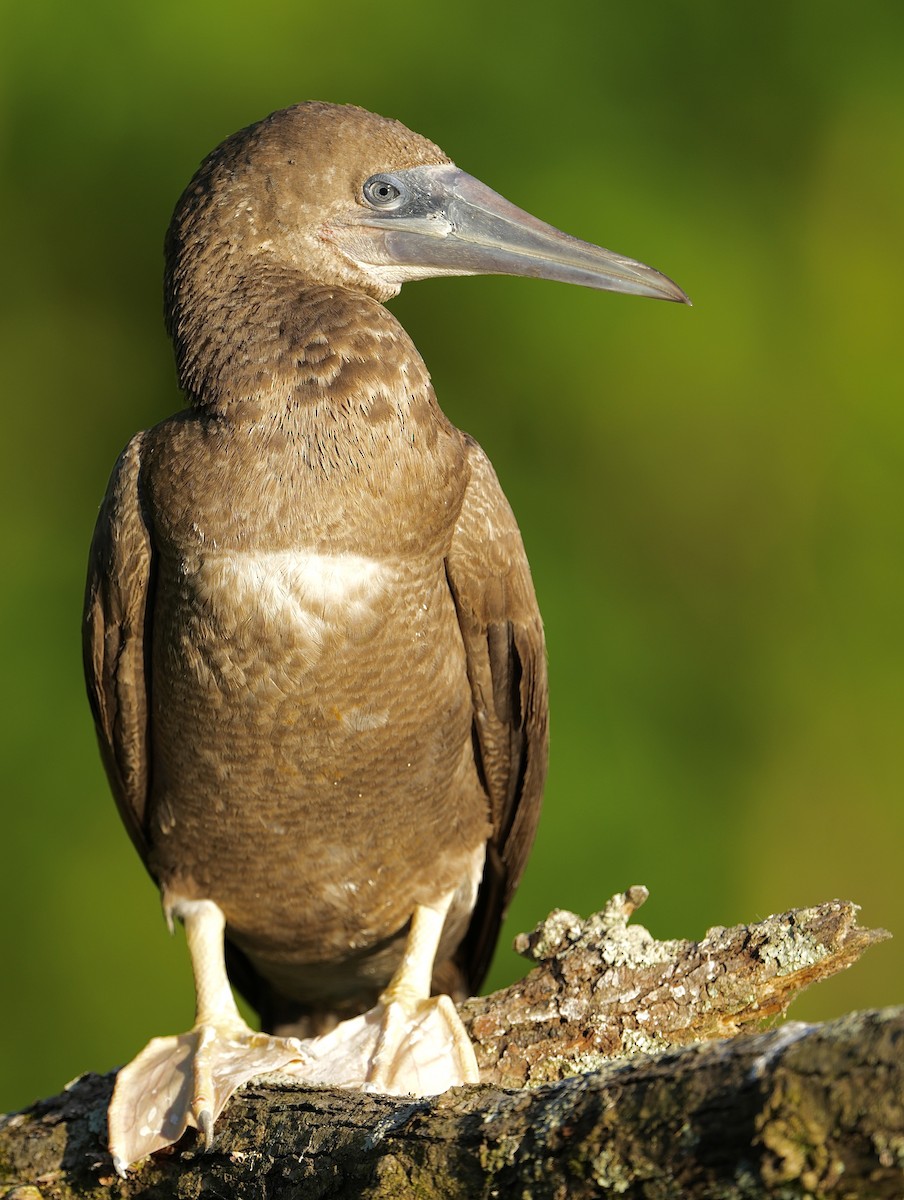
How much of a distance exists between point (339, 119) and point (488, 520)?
2.93ft

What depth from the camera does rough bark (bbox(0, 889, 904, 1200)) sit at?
59.0 inches

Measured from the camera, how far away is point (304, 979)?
3.56 m

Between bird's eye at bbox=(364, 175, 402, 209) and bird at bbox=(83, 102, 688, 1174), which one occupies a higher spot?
bird's eye at bbox=(364, 175, 402, 209)

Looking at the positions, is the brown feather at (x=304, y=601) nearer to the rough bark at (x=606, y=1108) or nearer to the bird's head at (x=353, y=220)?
the bird's head at (x=353, y=220)

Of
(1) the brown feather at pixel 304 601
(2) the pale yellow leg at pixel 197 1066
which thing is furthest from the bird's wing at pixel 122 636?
(2) the pale yellow leg at pixel 197 1066

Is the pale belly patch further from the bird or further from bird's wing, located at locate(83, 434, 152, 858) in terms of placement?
bird's wing, located at locate(83, 434, 152, 858)

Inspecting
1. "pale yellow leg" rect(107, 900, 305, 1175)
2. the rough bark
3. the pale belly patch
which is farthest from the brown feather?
the rough bark

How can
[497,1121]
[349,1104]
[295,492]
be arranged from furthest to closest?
[295,492], [349,1104], [497,1121]

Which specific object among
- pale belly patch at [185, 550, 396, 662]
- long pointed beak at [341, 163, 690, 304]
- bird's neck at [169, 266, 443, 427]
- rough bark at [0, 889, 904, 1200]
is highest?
long pointed beak at [341, 163, 690, 304]

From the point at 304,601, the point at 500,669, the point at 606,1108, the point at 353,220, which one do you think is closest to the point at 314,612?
the point at 304,601

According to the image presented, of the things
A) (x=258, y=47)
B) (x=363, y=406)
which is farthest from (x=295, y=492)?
(x=258, y=47)

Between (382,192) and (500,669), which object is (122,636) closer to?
(500,669)

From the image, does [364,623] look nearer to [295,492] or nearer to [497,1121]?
[295,492]

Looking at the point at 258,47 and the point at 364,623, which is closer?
the point at 364,623
